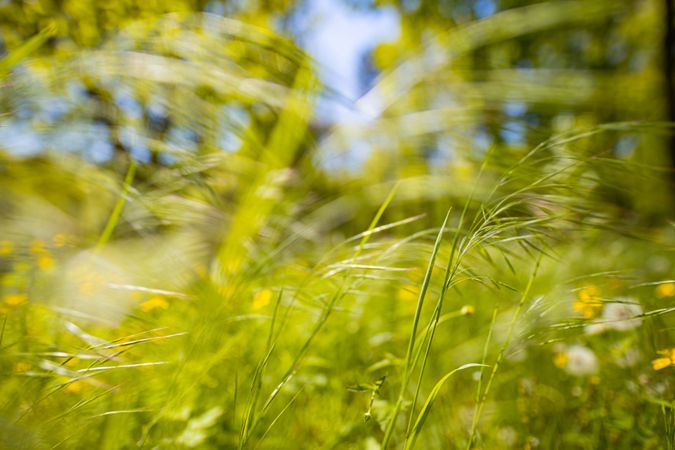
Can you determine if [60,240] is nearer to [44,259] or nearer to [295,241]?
[44,259]

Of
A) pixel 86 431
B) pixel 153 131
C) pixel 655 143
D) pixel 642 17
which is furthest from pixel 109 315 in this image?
pixel 642 17

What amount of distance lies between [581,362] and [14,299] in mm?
845

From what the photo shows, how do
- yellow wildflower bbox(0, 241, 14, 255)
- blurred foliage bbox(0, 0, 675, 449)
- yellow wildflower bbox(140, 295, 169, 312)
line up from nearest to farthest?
blurred foliage bbox(0, 0, 675, 449) < yellow wildflower bbox(0, 241, 14, 255) < yellow wildflower bbox(140, 295, 169, 312)

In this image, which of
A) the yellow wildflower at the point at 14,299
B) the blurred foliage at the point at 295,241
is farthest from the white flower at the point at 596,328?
the yellow wildflower at the point at 14,299

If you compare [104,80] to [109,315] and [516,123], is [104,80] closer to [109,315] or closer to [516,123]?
[109,315]

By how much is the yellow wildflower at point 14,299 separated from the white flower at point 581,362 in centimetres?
81

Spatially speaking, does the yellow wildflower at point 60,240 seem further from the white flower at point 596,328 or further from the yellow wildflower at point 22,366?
the white flower at point 596,328

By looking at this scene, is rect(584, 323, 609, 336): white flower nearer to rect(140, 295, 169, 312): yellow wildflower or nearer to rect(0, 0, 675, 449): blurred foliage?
rect(0, 0, 675, 449): blurred foliage

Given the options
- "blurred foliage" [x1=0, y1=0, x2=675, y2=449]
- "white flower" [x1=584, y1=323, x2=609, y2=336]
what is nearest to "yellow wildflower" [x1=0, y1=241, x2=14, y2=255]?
"blurred foliage" [x1=0, y1=0, x2=675, y2=449]

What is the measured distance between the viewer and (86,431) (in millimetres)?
546

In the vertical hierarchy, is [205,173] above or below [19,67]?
below

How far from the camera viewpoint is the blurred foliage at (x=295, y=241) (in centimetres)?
52

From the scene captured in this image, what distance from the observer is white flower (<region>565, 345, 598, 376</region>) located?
33.7 inches

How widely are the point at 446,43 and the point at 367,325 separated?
0.57 metres
